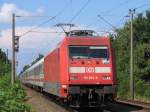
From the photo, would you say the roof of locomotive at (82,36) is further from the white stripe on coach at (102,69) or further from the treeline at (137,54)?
the treeline at (137,54)

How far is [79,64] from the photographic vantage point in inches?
1009

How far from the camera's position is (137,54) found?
62.8 meters

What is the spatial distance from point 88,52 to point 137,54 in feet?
122

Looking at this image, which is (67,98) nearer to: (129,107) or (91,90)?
(91,90)

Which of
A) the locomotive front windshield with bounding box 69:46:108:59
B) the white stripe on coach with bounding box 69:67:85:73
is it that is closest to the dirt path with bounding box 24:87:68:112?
the white stripe on coach with bounding box 69:67:85:73

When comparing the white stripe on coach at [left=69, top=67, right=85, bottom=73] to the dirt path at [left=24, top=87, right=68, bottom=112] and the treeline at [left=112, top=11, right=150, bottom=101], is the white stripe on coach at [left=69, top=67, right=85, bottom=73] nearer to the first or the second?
the dirt path at [left=24, top=87, right=68, bottom=112]

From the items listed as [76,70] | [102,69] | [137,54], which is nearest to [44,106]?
[76,70]

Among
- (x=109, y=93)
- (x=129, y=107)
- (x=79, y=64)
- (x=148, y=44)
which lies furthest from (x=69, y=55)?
(x=148, y=44)

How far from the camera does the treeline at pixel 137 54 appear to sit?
51.5m

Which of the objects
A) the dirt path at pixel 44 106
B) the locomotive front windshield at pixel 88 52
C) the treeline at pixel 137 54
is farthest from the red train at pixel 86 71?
the treeline at pixel 137 54

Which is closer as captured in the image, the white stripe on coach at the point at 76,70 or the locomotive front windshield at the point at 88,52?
the white stripe on coach at the point at 76,70

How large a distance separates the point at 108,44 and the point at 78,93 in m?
2.81

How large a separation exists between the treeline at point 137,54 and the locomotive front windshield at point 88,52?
923 inches

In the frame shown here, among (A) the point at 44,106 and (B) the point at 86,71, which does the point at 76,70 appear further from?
(A) the point at 44,106
